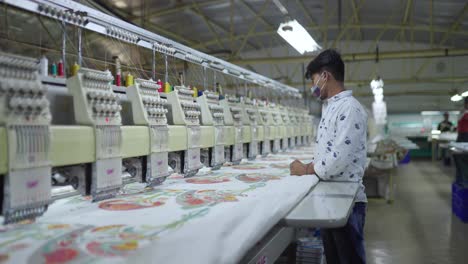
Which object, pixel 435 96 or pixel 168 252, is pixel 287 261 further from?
pixel 435 96

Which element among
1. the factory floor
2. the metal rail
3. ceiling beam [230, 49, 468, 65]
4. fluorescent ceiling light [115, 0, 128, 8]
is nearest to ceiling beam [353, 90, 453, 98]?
ceiling beam [230, 49, 468, 65]

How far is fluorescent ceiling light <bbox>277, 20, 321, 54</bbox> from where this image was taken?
491 cm

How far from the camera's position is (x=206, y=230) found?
1.46 metres

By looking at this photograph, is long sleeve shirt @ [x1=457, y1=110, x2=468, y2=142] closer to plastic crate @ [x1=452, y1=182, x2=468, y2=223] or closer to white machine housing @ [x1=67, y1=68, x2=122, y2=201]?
plastic crate @ [x1=452, y1=182, x2=468, y2=223]

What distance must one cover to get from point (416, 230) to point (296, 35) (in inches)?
130

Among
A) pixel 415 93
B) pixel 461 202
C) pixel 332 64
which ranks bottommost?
pixel 461 202

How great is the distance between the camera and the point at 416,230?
591 centimetres

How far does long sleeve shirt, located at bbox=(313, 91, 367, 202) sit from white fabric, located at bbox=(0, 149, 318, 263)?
0.77ft

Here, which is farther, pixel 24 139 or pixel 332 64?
pixel 332 64

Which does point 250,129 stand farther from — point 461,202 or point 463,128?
point 463,128

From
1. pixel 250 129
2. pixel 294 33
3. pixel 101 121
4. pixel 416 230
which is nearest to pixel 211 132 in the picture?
pixel 250 129

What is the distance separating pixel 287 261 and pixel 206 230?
241 cm

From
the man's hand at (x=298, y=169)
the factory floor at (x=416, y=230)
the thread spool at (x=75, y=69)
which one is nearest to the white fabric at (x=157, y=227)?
the man's hand at (x=298, y=169)

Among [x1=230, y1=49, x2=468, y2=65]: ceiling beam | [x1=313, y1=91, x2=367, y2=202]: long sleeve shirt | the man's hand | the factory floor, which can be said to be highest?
[x1=230, y1=49, x2=468, y2=65]: ceiling beam
